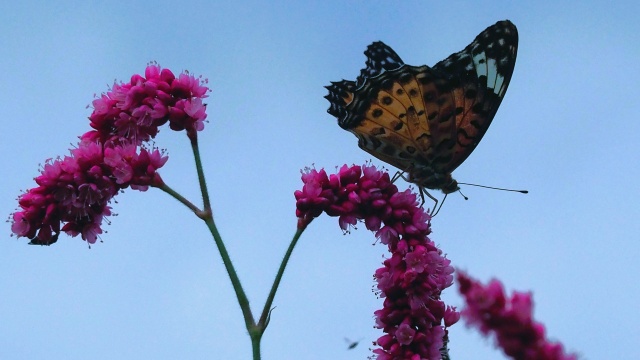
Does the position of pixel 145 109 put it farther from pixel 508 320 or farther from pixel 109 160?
pixel 508 320

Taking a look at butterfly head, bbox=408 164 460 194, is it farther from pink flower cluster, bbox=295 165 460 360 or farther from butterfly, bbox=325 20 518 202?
pink flower cluster, bbox=295 165 460 360

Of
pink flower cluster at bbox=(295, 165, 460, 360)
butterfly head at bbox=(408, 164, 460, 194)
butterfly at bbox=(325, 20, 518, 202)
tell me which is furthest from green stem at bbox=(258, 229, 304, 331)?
butterfly at bbox=(325, 20, 518, 202)

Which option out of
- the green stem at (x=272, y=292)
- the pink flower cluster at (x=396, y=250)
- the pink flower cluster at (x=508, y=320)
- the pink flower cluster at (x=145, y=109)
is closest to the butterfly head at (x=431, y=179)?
the pink flower cluster at (x=396, y=250)

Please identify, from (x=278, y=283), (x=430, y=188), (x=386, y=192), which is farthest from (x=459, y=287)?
(x=430, y=188)

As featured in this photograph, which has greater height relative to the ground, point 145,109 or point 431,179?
point 145,109

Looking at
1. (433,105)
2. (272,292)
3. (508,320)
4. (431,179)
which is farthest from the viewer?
(433,105)

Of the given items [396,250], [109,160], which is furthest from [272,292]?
[109,160]

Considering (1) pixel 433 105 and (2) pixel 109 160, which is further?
(1) pixel 433 105
